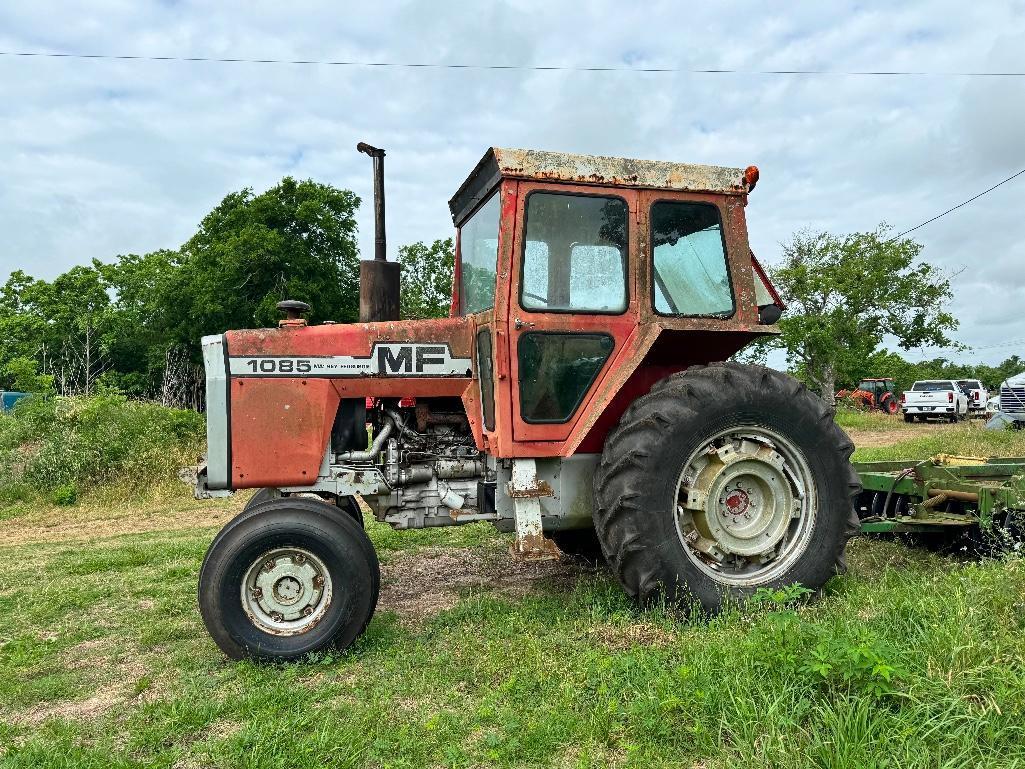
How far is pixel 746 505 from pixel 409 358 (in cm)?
209

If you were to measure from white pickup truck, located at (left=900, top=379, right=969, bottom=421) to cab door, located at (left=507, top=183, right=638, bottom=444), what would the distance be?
25729mm

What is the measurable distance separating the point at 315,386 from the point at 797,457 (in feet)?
8.97

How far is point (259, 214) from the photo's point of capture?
80.3 ft

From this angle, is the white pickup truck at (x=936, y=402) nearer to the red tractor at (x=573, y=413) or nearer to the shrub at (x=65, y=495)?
the red tractor at (x=573, y=413)

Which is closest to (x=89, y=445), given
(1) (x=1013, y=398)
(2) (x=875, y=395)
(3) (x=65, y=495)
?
(3) (x=65, y=495)

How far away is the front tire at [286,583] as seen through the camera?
143 inches

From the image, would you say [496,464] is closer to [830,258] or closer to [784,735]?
[784,735]

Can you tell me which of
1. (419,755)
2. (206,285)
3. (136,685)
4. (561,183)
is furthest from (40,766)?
(206,285)

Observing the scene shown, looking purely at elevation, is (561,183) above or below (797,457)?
above

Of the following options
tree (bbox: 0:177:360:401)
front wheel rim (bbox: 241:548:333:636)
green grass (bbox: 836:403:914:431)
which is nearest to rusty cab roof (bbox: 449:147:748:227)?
front wheel rim (bbox: 241:548:333:636)

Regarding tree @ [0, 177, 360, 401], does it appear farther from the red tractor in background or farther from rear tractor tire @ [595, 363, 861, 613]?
the red tractor in background

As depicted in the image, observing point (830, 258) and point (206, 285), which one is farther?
point (830, 258)

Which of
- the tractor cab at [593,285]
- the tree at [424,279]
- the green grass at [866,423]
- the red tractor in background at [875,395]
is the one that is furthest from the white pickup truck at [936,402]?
the tractor cab at [593,285]

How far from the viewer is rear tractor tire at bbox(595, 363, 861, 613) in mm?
3850
